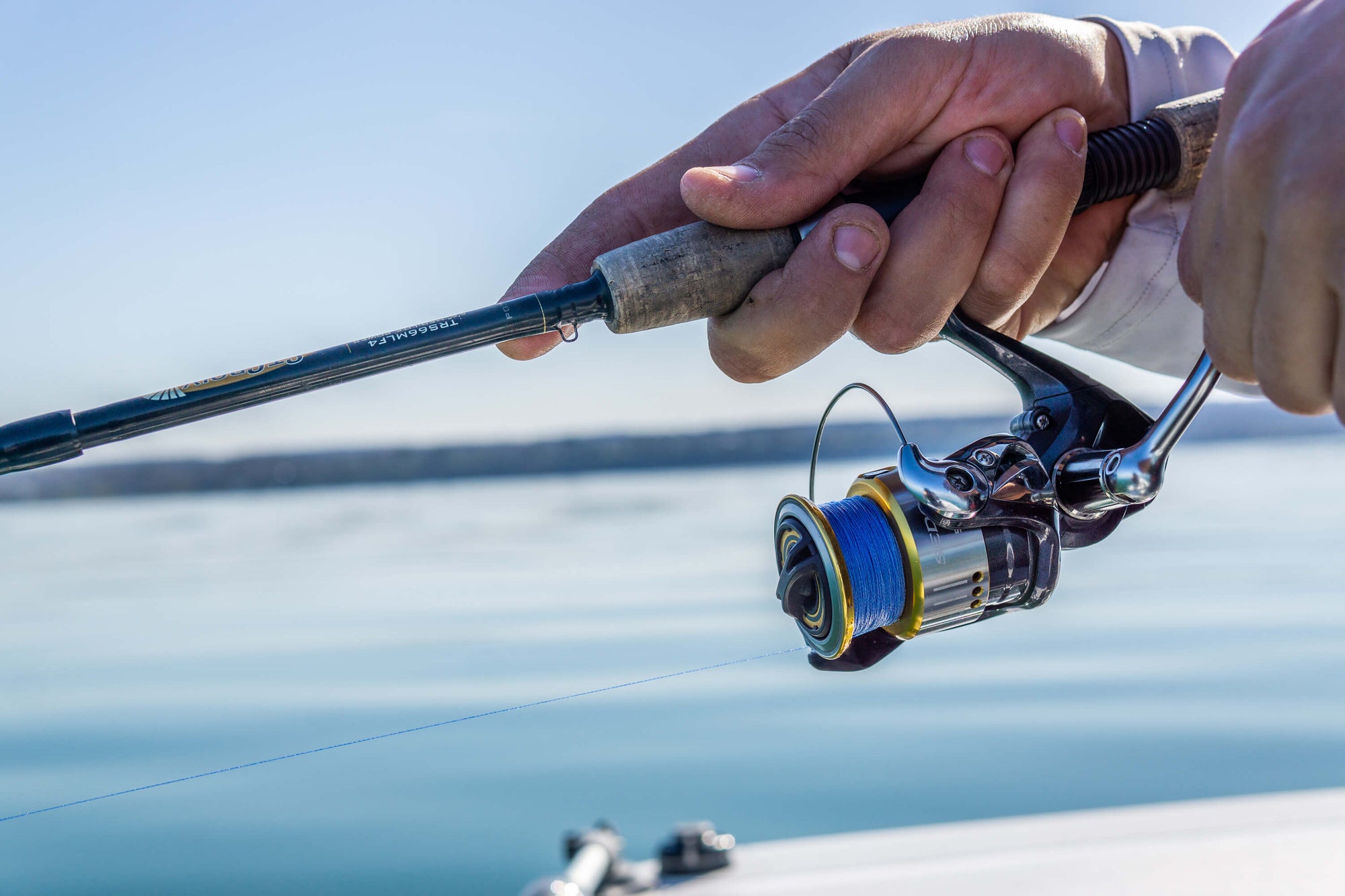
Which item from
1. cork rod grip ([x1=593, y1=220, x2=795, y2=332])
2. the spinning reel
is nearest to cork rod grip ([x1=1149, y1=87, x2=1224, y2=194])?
the spinning reel

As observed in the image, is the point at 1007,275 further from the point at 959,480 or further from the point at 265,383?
the point at 265,383

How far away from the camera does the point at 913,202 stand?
61.7 inches

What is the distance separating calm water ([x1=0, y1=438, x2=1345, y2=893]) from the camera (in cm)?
258

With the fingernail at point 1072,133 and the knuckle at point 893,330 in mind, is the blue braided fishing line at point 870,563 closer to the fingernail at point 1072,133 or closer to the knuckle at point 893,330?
the knuckle at point 893,330

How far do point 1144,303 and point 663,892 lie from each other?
4.42ft

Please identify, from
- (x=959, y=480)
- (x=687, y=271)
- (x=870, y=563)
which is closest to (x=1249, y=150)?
(x=959, y=480)

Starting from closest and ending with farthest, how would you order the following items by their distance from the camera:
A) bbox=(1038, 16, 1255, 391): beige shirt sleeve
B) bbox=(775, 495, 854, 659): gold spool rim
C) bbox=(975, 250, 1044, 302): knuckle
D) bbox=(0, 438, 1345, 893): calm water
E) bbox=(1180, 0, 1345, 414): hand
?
bbox=(1180, 0, 1345, 414): hand → bbox=(775, 495, 854, 659): gold spool rim → bbox=(975, 250, 1044, 302): knuckle → bbox=(1038, 16, 1255, 391): beige shirt sleeve → bbox=(0, 438, 1345, 893): calm water

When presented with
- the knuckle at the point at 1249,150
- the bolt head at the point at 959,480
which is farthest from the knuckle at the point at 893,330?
the knuckle at the point at 1249,150

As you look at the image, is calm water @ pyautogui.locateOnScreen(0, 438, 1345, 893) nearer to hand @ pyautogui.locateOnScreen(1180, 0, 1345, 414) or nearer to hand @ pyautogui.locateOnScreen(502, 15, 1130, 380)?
hand @ pyautogui.locateOnScreen(502, 15, 1130, 380)

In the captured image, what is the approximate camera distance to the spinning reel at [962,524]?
4.24 feet


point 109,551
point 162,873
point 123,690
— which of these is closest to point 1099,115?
point 162,873

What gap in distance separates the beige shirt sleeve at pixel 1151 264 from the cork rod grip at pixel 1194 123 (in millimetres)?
124

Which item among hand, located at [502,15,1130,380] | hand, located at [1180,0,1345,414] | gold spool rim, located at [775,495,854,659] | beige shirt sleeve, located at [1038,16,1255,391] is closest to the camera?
hand, located at [1180,0,1345,414]

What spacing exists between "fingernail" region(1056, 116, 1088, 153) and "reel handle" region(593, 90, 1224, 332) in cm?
3
